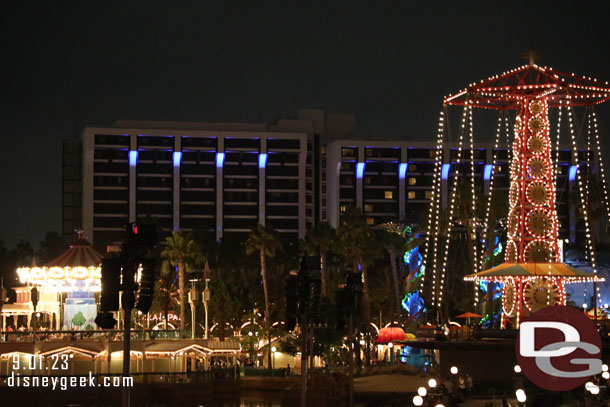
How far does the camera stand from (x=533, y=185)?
66.2 metres

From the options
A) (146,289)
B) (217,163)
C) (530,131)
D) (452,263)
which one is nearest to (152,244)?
(146,289)

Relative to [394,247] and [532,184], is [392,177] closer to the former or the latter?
[394,247]

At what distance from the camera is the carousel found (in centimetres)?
7944

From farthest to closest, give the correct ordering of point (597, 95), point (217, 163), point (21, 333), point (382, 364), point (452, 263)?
point (217, 163), point (452, 263), point (382, 364), point (21, 333), point (597, 95)

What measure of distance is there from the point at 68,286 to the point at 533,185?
36.7 meters

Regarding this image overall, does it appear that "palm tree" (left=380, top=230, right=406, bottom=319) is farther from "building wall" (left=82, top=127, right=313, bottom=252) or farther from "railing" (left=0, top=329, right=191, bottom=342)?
"building wall" (left=82, top=127, right=313, bottom=252)

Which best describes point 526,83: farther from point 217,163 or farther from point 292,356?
point 217,163

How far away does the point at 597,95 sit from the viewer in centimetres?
6562

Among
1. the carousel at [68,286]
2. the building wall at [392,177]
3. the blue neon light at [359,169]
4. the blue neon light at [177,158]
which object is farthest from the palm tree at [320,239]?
the blue neon light at [359,169]

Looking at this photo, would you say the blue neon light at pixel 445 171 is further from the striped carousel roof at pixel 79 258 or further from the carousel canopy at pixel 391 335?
the striped carousel roof at pixel 79 258

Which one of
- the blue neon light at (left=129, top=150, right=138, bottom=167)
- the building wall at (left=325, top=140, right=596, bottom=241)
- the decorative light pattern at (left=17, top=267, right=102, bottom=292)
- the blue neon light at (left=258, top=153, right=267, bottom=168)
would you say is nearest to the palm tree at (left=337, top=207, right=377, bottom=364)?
the decorative light pattern at (left=17, top=267, right=102, bottom=292)

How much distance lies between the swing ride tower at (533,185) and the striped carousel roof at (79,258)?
101 feet

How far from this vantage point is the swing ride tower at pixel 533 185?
6519 centimetres

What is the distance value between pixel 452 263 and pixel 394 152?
54918 mm
